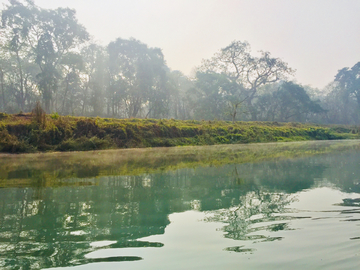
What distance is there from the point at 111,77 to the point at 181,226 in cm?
3286

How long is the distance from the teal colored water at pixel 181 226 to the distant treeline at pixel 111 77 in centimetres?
2297

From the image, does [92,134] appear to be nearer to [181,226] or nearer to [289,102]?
[181,226]

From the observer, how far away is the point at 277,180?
525 cm

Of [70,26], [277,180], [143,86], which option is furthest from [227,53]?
[277,180]

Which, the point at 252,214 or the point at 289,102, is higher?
the point at 289,102

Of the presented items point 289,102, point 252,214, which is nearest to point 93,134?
point 252,214

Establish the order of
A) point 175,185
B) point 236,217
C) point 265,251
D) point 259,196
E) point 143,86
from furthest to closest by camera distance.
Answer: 1. point 143,86
2. point 175,185
3. point 259,196
4. point 236,217
5. point 265,251

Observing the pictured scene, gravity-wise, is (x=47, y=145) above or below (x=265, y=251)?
above

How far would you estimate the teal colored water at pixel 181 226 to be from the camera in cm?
196

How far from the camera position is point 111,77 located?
33.7 meters

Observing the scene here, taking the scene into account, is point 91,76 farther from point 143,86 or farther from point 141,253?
point 141,253

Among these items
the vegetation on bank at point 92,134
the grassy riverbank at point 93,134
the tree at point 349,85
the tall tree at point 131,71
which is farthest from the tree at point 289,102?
the vegetation on bank at point 92,134

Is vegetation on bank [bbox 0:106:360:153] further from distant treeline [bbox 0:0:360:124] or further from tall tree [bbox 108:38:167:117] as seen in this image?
tall tree [bbox 108:38:167:117]

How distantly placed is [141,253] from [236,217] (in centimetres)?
119
